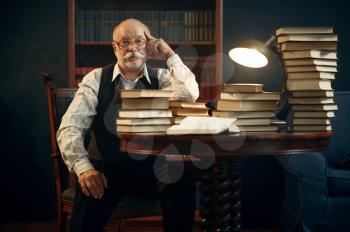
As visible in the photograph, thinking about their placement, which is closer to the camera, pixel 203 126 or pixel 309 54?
pixel 203 126

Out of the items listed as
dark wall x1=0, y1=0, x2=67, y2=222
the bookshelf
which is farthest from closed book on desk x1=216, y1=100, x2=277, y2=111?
dark wall x1=0, y1=0, x2=67, y2=222

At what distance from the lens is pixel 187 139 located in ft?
4.89

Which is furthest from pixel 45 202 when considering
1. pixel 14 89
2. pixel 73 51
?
pixel 73 51

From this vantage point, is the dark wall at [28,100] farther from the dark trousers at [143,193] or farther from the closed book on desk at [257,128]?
the closed book on desk at [257,128]

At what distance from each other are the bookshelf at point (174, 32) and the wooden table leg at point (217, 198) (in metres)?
1.56

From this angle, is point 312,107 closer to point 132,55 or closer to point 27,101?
point 132,55

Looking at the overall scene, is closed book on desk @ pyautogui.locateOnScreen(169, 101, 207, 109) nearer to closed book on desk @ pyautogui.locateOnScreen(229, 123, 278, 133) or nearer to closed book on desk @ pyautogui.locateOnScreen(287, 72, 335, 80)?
closed book on desk @ pyautogui.locateOnScreen(229, 123, 278, 133)

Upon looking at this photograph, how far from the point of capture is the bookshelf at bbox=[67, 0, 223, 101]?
3199 millimetres

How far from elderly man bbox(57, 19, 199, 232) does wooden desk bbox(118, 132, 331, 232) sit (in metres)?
0.27

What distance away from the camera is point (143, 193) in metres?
2.04

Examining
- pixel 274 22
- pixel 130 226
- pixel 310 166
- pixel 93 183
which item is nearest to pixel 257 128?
Answer: pixel 93 183

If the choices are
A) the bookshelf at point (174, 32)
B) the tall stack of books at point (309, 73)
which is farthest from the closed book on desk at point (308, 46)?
the bookshelf at point (174, 32)

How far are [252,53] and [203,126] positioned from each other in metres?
0.74

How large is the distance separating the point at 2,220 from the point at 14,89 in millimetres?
927
